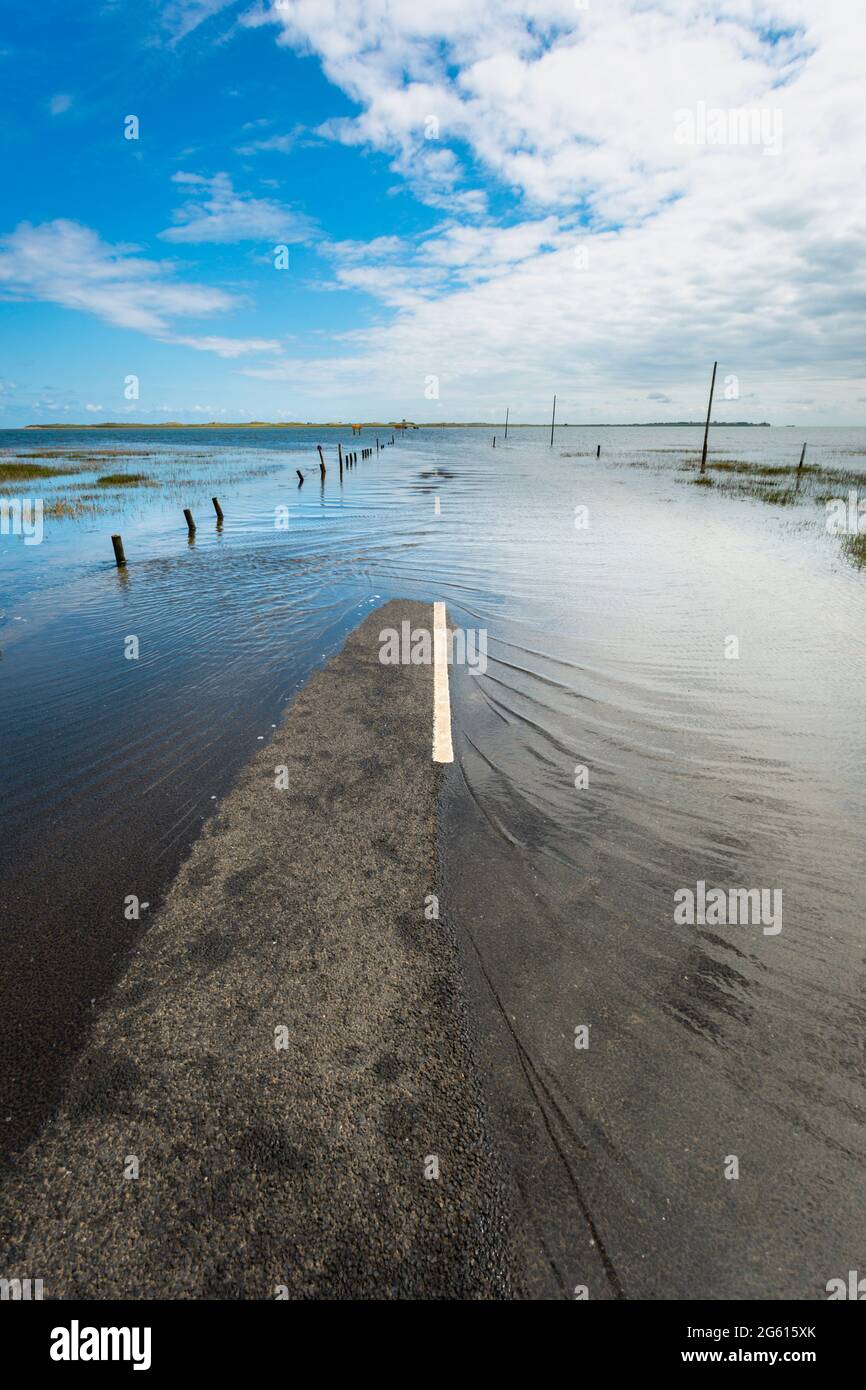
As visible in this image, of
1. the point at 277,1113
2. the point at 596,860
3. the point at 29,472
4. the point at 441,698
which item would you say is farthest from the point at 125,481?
the point at 277,1113

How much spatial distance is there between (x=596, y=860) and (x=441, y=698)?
3.74 metres

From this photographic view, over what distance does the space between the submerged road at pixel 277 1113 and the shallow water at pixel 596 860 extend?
23 cm

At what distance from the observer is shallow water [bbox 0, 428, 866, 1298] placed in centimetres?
263

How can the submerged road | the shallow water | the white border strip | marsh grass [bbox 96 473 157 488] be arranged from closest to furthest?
1. the submerged road
2. the shallow water
3. the white border strip
4. marsh grass [bbox 96 473 157 488]

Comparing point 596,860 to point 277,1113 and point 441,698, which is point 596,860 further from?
point 441,698

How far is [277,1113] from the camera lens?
2.86 meters

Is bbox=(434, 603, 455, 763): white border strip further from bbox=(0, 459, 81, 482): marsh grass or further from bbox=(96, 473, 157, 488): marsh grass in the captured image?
bbox=(0, 459, 81, 482): marsh grass

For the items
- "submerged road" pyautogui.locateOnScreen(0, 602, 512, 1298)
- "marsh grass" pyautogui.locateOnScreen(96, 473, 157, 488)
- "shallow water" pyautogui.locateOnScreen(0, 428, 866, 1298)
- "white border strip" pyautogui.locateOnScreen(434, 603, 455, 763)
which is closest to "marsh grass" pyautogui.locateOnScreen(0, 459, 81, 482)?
"marsh grass" pyautogui.locateOnScreen(96, 473, 157, 488)

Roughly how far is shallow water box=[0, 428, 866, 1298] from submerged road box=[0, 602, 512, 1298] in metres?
0.23

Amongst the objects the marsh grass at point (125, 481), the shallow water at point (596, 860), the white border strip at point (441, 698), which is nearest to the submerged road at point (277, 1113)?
the shallow water at point (596, 860)

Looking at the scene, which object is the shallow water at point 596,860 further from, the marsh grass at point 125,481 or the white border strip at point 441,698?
the marsh grass at point 125,481

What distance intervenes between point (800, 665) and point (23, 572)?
2039 cm
